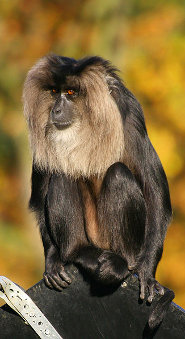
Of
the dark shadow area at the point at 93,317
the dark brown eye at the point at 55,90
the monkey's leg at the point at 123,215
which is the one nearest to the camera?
the dark shadow area at the point at 93,317

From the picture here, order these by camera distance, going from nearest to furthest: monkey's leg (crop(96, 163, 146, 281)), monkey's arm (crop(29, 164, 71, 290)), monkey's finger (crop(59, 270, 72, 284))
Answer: monkey's finger (crop(59, 270, 72, 284)) < monkey's leg (crop(96, 163, 146, 281)) < monkey's arm (crop(29, 164, 71, 290))

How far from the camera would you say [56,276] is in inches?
161

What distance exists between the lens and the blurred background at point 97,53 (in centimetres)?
1098

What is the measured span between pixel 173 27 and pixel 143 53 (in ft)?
2.27

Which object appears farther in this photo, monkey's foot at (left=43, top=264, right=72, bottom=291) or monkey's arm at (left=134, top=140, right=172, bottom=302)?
monkey's arm at (left=134, top=140, right=172, bottom=302)

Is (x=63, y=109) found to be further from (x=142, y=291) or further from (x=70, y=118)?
(x=142, y=291)

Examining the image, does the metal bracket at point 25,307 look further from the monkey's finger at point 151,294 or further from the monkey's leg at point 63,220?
the monkey's leg at point 63,220

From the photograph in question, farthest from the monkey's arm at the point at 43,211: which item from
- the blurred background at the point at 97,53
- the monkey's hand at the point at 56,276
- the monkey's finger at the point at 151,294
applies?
the blurred background at the point at 97,53

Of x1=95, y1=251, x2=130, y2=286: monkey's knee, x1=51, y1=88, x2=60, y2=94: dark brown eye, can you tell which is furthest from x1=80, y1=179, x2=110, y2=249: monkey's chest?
x1=51, y1=88, x2=60, y2=94: dark brown eye

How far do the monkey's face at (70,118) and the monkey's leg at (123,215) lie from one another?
220 mm

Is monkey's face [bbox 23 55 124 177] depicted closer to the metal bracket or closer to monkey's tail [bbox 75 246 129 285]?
monkey's tail [bbox 75 246 129 285]

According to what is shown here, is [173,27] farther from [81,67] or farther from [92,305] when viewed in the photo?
[92,305]

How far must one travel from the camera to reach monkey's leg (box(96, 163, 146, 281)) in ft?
14.0

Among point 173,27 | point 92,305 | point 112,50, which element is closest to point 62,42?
point 112,50
